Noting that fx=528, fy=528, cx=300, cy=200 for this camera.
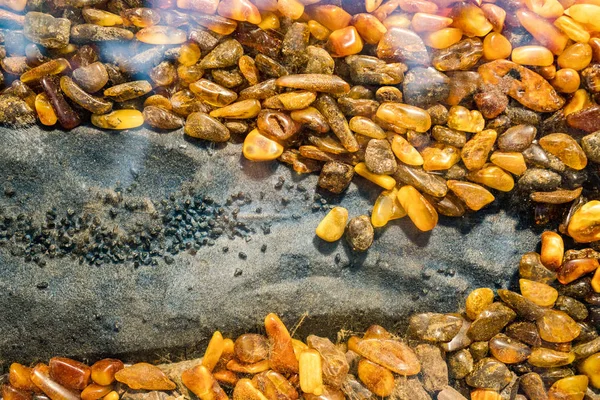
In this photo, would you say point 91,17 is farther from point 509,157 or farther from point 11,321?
point 509,157

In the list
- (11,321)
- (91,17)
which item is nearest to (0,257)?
(11,321)

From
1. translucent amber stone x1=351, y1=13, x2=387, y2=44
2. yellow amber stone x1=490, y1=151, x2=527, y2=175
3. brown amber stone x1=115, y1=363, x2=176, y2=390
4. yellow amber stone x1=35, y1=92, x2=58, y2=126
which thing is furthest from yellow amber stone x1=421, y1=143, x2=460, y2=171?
yellow amber stone x1=35, y1=92, x2=58, y2=126

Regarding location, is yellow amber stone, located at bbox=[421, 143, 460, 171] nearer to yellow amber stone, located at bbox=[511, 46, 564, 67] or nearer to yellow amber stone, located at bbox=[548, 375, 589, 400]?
yellow amber stone, located at bbox=[511, 46, 564, 67]

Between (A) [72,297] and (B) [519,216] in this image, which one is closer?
(A) [72,297]

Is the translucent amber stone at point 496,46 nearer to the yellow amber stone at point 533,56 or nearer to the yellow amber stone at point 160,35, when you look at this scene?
the yellow amber stone at point 533,56

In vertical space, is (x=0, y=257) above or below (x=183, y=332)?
above

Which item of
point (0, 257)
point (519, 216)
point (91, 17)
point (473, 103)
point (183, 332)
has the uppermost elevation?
point (91, 17)

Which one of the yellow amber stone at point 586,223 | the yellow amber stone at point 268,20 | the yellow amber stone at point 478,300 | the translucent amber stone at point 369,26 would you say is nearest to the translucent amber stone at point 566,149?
the yellow amber stone at point 586,223
